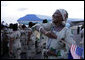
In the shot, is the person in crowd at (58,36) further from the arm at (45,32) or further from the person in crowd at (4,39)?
the person in crowd at (4,39)

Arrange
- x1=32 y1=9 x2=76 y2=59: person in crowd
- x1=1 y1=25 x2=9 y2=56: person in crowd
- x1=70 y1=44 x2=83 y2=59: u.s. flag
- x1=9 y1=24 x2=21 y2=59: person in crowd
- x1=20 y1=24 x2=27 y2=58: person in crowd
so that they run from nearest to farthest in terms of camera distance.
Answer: x1=70 y1=44 x2=83 y2=59: u.s. flag → x1=32 y1=9 x2=76 y2=59: person in crowd → x1=9 y1=24 x2=21 y2=59: person in crowd → x1=20 y1=24 x2=27 y2=58: person in crowd → x1=1 y1=25 x2=9 y2=56: person in crowd

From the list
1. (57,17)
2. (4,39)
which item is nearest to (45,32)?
(57,17)

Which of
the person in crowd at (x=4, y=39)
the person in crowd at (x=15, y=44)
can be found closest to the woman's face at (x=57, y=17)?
A: the person in crowd at (x=15, y=44)

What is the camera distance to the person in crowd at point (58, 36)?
2938 mm

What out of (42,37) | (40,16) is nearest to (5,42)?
(40,16)

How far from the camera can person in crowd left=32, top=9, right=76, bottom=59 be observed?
294 cm

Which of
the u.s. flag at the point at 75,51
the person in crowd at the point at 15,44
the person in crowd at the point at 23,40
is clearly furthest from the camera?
the person in crowd at the point at 23,40

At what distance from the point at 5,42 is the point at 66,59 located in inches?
301

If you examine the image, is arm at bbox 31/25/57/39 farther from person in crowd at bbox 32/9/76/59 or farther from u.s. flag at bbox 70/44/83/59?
u.s. flag at bbox 70/44/83/59

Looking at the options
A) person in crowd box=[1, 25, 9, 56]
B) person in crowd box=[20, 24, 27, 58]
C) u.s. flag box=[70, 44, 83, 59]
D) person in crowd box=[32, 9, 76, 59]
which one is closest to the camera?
u.s. flag box=[70, 44, 83, 59]

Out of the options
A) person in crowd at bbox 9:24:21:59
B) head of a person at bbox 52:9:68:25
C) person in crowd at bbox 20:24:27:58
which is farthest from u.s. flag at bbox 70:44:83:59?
person in crowd at bbox 20:24:27:58

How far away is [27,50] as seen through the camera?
9.02m

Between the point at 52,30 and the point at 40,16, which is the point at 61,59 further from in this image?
the point at 40,16

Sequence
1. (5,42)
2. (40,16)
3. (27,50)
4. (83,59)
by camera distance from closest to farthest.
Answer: (83,59) → (27,50) → (5,42) → (40,16)
